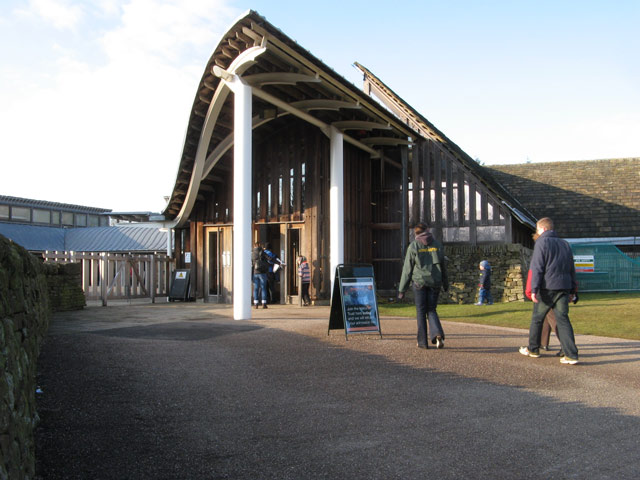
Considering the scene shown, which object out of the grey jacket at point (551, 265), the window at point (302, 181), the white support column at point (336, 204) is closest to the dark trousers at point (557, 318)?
the grey jacket at point (551, 265)

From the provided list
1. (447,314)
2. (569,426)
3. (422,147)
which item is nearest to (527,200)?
(422,147)

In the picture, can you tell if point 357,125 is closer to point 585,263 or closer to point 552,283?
point 552,283

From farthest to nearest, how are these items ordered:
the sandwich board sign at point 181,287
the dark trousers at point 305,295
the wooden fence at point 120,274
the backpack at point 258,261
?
the sandwich board sign at point 181,287
the wooden fence at point 120,274
the dark trousers at point 305,295
the backpack at point 258,261

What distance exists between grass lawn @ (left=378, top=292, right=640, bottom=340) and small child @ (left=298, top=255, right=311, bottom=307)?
2134 mm

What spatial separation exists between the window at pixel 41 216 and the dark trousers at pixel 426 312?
35.1 meters

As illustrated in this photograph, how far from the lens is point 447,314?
14.1m

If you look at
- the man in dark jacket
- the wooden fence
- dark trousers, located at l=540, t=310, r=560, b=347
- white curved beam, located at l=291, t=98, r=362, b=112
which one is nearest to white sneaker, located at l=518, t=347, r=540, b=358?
the man in dark jacket

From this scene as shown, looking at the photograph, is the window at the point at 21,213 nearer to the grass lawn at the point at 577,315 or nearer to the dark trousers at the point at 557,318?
the grass lawn at the point at 577,315

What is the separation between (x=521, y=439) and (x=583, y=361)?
12.3 feet

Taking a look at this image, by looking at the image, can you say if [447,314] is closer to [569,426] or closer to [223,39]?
[223,39]

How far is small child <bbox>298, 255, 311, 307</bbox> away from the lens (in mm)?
15977

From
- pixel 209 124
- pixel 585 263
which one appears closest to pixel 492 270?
pixel 585 263

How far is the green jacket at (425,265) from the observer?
862cm

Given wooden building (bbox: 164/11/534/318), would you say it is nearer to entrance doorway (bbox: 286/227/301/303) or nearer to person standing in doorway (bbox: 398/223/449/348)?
entrance doorway (bbox: 286/227/301/303)
